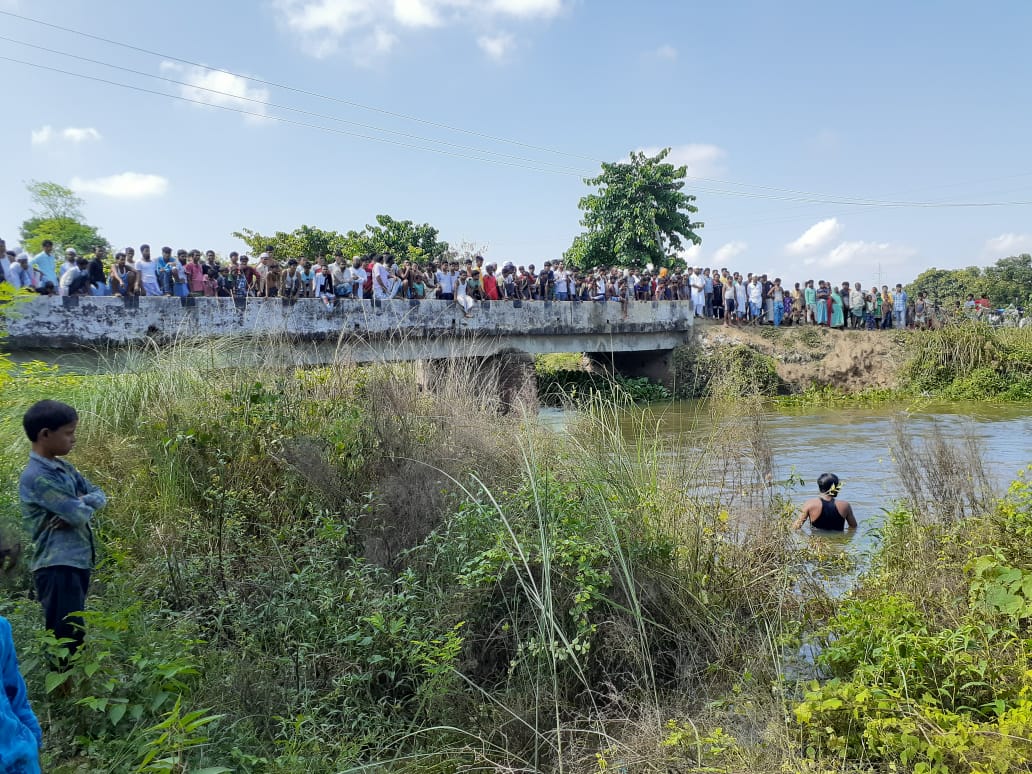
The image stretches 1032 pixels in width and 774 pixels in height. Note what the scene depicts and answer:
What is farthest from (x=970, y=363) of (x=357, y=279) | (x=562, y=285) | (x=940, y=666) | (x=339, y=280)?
(x=940, y=666)

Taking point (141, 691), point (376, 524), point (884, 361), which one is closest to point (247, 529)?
point (376, 524)

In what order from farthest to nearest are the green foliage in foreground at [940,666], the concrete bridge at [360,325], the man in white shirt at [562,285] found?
the man in white shirt at [562,285] < the concrete bridge at [360,325] < the green foliage in foreground at [940,666]

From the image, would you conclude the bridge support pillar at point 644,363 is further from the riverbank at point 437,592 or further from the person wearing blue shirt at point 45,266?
the riverbank at point 437,592

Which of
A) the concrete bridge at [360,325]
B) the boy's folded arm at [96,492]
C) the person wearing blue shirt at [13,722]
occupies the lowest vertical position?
the person wearing blue shirt at [13,722]

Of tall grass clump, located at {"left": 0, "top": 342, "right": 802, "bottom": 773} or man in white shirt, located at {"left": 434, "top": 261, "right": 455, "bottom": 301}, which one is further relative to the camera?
man in white shirt, located at {"left": 434, "top": 261, "right": 455, "bottom": 301}

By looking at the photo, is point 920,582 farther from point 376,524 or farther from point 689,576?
point 376,524

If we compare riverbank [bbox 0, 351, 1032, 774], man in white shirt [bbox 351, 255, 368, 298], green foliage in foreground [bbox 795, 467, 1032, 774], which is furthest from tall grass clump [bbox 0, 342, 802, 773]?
man in white shirt [bbox 351, 255, 368, 298]

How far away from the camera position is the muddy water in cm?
684

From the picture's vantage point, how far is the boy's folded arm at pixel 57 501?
332 cm

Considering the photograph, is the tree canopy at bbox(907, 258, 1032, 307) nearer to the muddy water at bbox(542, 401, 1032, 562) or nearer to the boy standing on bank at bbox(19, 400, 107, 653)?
the muddy water at bbox(542, 401, 1032, 562)

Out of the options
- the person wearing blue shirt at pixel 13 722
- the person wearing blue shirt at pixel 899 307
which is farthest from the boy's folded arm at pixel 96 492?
the person wearing blue shirt at pixel 899 307

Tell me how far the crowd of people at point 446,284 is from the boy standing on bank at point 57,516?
776 centimetres

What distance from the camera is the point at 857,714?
312cm

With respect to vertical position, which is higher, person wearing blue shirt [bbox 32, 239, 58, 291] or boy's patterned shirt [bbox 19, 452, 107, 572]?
person wearing blue shirt [bbox 32, 239, 58, 291]
